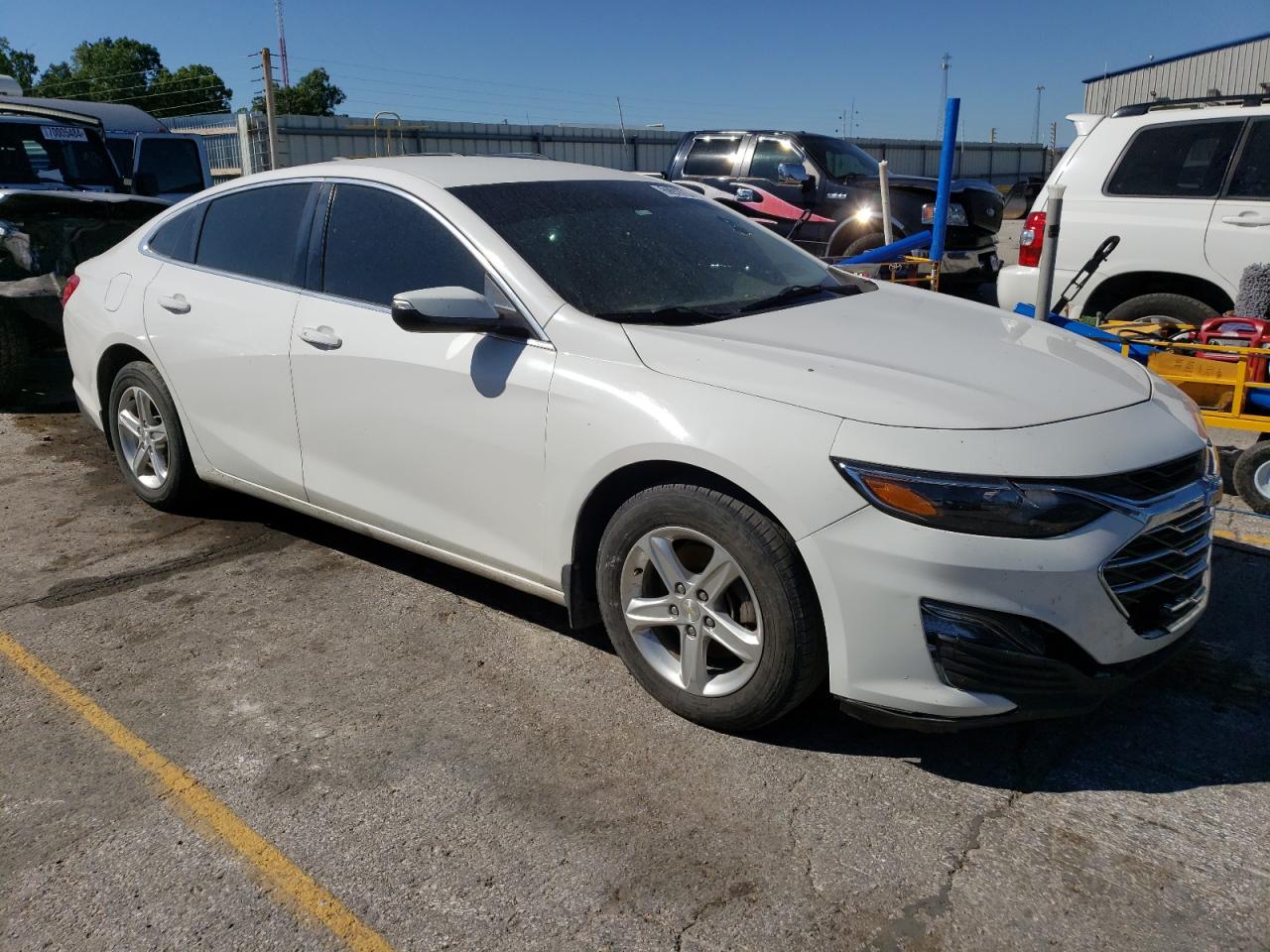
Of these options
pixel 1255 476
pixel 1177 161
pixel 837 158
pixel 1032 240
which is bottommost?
pixel 1255 476

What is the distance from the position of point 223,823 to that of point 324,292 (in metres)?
2.02

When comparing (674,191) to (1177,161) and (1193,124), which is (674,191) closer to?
(1177,161)

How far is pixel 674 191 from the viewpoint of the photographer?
4.47m

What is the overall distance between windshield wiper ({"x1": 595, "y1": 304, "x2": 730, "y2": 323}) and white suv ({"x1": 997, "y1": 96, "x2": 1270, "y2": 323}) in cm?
397

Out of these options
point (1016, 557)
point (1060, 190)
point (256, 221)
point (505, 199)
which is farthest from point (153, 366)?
point (1060, 190)

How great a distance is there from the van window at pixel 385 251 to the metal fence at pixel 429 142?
15146mm

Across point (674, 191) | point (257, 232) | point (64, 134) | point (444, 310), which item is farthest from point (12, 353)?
point (444, 310)

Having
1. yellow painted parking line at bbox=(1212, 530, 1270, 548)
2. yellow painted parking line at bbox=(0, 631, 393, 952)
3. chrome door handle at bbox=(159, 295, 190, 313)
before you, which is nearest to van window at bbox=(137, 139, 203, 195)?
chrome door handle at bbox=(159, 295, 190, 313)

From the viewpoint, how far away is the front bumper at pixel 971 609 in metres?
2.64

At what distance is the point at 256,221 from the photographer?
4465 millimetres

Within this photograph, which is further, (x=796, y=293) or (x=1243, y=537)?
(x=1243, y=537)

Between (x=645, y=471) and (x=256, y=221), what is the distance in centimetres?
229

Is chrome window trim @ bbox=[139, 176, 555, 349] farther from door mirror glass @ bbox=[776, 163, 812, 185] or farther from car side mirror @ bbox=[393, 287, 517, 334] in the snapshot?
door mirror glass @ bbox=[776, 163, 812, 185]

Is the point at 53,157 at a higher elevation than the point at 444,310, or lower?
higher
